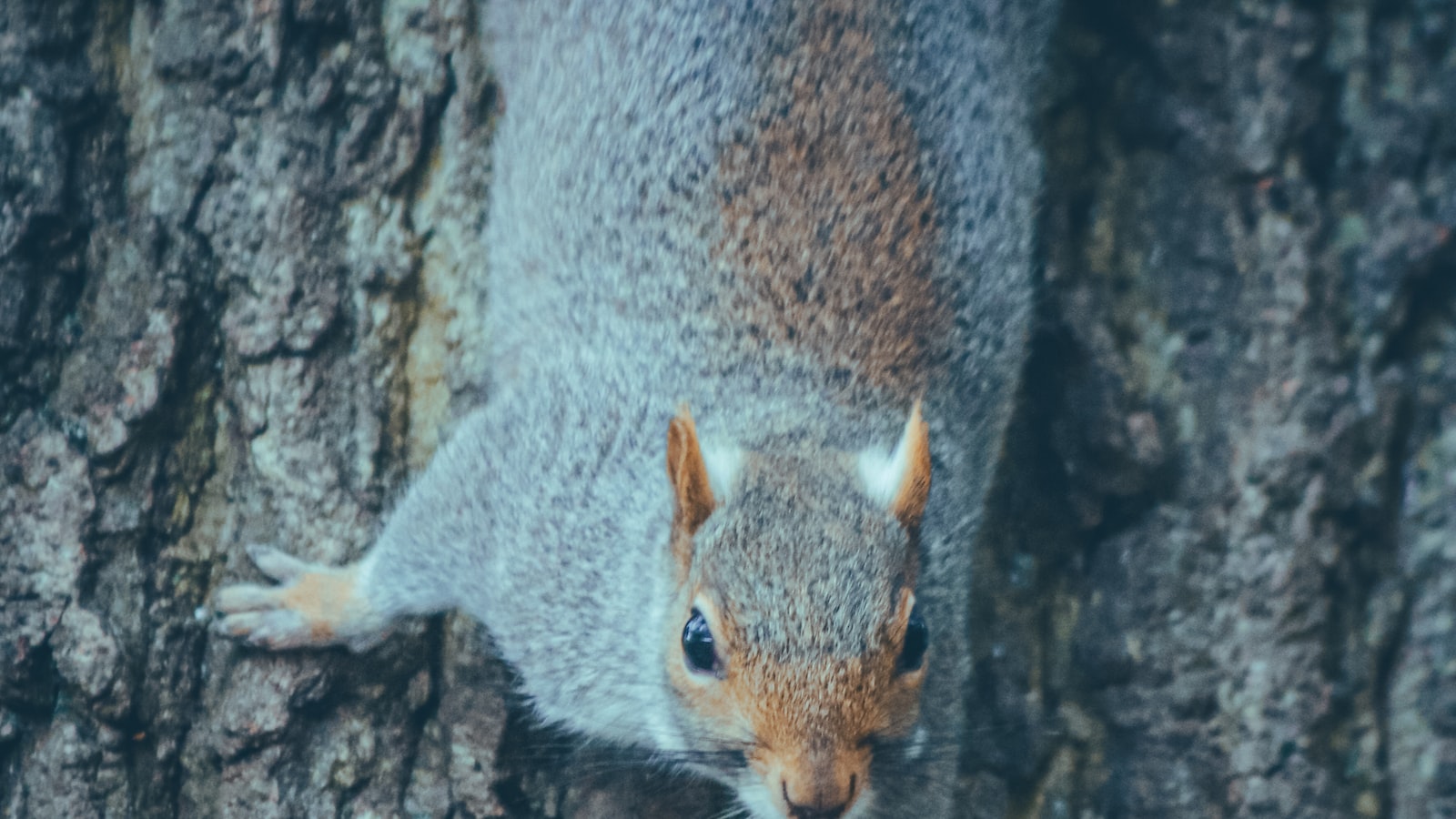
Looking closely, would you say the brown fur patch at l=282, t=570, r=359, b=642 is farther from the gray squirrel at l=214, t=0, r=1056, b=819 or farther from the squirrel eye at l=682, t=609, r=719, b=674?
the squirrel eye at l=682, t=609, r=719, b=674

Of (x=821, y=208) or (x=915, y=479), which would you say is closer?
(x=915, y=479)

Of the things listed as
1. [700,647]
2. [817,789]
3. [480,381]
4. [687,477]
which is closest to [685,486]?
[687,477]

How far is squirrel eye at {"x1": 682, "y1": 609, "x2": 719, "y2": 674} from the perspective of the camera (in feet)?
6.00

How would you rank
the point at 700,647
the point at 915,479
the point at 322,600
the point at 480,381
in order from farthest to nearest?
the point at 480,381, the point at 322,600, the point at 915,479, the point at 700,647

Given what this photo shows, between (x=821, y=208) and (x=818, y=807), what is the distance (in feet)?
3.59

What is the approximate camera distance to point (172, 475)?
2.09 m

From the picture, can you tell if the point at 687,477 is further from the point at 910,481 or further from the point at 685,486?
the point at 910,481

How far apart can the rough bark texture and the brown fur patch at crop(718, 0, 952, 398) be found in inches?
19.5

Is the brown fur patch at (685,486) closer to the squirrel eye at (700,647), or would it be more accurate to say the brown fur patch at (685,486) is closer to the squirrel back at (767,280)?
the squirrel back at (767,280)

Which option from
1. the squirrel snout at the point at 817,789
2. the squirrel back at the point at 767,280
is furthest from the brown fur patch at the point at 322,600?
the squirrel snout at the point at 817,789

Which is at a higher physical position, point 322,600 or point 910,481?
point 910,481

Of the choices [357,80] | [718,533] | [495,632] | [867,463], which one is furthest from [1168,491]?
[357,80]

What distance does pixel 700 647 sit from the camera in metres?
1.84

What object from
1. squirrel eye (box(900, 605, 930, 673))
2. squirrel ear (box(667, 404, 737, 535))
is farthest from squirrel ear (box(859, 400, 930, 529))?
squirrel ear (box(667, 404, 737, 535))
